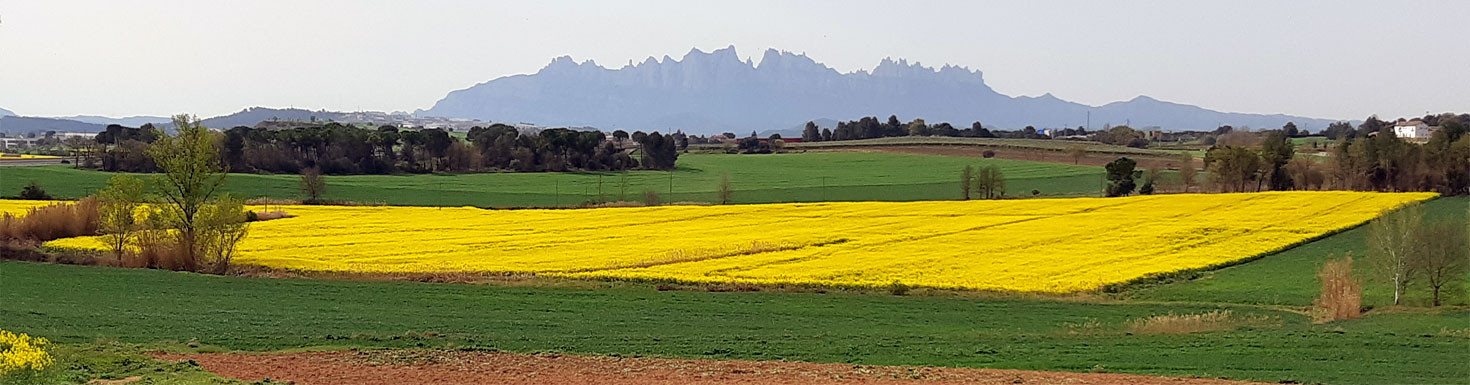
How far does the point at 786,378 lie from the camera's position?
19625 millimetres

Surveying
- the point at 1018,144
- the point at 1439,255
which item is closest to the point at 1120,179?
the point at 1439,255

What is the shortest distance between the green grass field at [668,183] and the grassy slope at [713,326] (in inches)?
1949

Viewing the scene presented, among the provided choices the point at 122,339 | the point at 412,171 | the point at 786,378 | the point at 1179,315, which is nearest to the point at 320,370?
the point at 122,339

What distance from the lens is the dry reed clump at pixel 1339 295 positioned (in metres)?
30.0

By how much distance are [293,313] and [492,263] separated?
15071 mm

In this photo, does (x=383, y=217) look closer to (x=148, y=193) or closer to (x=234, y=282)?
(x=148, y=193)

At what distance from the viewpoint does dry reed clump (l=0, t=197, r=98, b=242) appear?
52094 millimetres

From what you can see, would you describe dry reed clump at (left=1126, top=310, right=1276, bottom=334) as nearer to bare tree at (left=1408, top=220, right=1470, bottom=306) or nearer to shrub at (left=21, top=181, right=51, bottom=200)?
bare tree at (left=1408, top=220, right=1470, bottom=306)

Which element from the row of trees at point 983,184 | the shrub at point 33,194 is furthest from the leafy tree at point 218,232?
the row of trees at point 983,184

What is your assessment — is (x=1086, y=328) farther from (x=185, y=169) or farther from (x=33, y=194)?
(x=33, y=194)

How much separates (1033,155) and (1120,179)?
46.3 m

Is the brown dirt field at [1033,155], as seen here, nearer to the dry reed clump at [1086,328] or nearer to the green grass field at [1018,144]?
the green grass field at [1018,144]

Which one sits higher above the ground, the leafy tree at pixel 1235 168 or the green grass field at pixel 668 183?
the leafy tree at pixel 1235 168

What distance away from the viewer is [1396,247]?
32.5 meters
